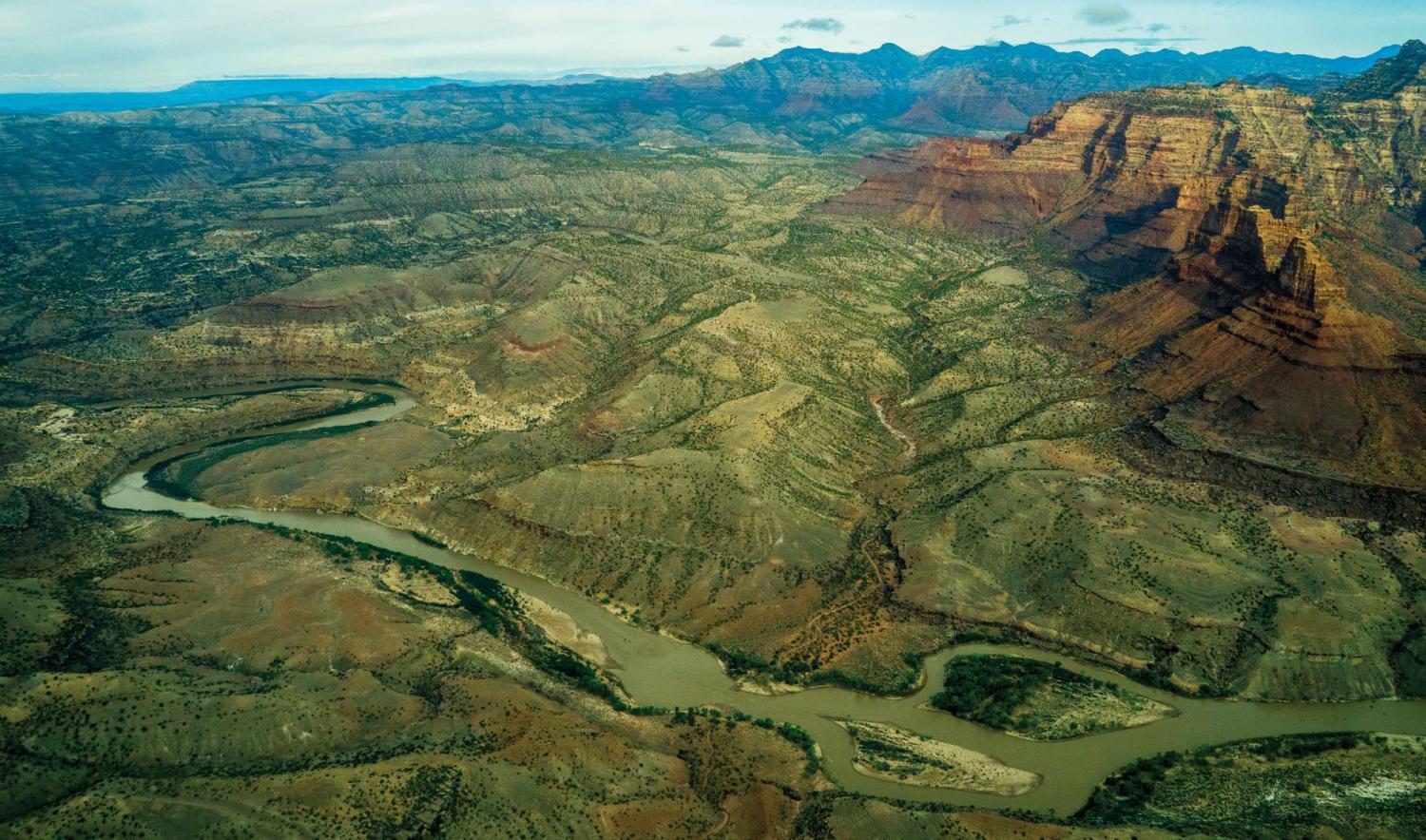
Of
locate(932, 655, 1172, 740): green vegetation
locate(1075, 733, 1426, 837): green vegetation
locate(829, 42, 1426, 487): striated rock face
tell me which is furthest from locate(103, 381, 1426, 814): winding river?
locate(829, 42, 1426, 487): striated rock face

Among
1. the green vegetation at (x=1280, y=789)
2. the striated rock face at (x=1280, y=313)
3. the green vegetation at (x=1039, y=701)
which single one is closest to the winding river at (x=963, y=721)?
the green vegetation at (x=1039, y=701)

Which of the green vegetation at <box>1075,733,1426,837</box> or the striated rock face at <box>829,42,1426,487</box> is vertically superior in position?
the striated rock face at <box>829,42,1426,487</box>

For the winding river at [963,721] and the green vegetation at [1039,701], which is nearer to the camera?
the winding river at [963,721]

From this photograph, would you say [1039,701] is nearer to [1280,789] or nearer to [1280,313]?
[1280,789]

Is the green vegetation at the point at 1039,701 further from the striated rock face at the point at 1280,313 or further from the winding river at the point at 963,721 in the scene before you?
the striated rock face at the point at 1280,313

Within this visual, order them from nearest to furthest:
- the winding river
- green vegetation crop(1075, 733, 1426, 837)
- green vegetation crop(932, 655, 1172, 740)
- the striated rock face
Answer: green vegetation crop(1075, 733, 1426, 837) → the winding river → green vegetation crop(932, 655, 1172, 740) → the striated rock face

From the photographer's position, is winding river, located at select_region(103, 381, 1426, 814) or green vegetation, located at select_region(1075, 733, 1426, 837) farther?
winding river, located at select_region(103, 381, 1426, 814)

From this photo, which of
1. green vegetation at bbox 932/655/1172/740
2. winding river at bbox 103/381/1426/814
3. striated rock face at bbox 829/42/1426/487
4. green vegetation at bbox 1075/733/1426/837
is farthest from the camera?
striated rock face at bbox 829/42/1426/487

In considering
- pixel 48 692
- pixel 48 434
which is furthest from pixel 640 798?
pixel 48 434

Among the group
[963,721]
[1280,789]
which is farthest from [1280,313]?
[963,721]

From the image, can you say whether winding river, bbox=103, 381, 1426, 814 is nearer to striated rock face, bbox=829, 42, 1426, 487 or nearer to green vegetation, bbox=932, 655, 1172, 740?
green vegetation, bbox=932, 655, 1172, 740
